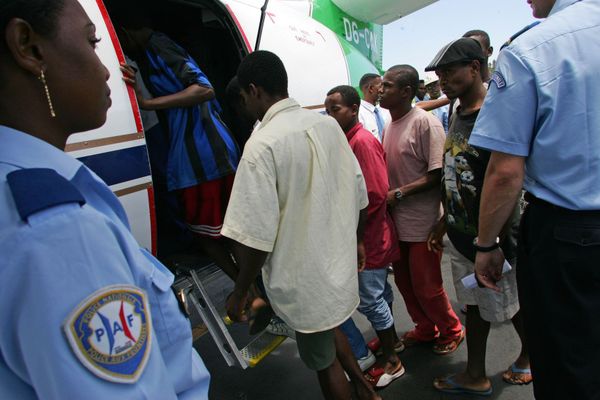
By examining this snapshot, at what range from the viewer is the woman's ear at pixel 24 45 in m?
0.63

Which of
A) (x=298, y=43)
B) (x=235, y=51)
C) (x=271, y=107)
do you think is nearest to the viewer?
(x=271, y=107)

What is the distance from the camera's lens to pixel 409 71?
2.52 meters

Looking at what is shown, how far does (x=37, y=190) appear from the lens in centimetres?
55

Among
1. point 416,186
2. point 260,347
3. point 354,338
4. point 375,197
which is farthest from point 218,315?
point 416,186

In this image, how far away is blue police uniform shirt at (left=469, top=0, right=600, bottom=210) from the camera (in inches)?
48.1

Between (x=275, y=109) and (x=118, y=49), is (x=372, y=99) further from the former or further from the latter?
(x=118, y=49)

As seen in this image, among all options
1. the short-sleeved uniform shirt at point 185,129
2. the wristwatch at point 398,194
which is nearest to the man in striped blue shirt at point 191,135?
the short-sleeved uniform shirt at point 185,129

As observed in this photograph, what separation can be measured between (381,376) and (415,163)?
1.38m

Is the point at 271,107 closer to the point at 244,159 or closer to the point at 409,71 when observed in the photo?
the point at 244,159

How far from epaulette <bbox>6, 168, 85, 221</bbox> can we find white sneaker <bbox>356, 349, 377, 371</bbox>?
2.30m

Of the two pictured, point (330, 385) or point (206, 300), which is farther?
point (206, 300)

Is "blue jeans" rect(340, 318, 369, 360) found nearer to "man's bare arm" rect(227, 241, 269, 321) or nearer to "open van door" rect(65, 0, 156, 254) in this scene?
"man's bare arm" rect(227, 241, 269, 321)

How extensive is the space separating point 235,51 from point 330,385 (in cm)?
258

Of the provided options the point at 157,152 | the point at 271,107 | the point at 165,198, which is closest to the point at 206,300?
the point at 165,198
